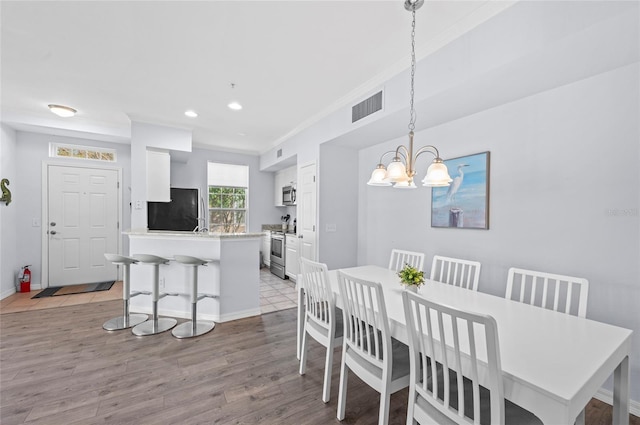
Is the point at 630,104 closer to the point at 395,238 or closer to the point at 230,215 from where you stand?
the point at 395,238

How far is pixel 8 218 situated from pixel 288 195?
4.37 m

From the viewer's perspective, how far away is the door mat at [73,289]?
4.27 meters

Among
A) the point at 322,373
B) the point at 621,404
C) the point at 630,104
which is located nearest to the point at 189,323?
the point at 322,373

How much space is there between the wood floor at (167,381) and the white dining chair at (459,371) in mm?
656

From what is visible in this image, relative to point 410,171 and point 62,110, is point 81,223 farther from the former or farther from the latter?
point 410,171

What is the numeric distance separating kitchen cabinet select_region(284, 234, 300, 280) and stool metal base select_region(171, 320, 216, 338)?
6.50 feet

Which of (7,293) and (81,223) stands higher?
(81,223)

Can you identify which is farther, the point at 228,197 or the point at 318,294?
the point at 228,197

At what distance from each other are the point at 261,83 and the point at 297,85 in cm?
40

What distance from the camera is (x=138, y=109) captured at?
3850 mm

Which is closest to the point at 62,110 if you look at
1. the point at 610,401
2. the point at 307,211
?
the point at 307,211

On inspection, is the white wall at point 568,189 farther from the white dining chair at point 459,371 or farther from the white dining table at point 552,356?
the white dining chair at point 459,371

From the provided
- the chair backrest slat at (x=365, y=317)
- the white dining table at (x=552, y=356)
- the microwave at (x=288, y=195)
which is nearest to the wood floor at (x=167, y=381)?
the chair backrest slat at (x=365, y=317)

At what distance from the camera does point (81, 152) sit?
15.9 ft
